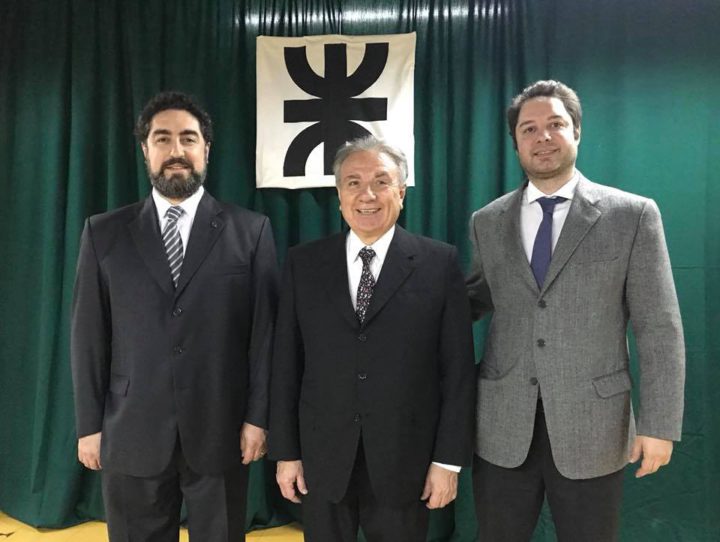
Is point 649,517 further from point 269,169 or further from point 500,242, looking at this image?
point 269,169

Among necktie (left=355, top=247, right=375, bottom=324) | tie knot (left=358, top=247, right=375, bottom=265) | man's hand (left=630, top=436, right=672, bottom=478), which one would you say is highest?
tie knot (left=358, top=247, right=375, bottom=265)

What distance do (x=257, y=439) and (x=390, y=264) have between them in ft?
2.30

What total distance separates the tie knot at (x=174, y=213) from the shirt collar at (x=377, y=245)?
1.86ft

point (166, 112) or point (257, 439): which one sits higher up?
point (166, 112)

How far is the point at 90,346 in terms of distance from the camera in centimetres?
173

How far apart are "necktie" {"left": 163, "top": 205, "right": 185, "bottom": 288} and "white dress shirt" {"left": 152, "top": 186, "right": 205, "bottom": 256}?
1 cm

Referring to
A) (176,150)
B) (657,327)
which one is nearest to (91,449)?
(176,150)

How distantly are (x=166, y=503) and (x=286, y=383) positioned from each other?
0.59 metres

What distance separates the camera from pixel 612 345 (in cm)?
155

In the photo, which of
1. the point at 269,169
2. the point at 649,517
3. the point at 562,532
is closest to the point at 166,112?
the point at 269,169

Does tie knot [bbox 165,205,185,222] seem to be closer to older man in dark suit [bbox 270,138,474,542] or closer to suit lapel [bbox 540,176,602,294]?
older man in dark suit [bbox 270,138,474,542]

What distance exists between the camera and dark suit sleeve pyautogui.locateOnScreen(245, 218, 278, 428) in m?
1.74

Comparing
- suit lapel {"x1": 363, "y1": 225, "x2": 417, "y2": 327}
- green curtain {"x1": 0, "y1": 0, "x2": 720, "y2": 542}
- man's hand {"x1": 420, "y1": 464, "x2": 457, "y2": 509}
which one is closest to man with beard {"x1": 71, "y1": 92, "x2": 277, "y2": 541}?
suit lapel {"x1": 363, "y1": 225, "x2": 417, "y2": 327}

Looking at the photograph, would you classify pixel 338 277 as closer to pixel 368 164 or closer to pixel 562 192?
pixel 368 164
